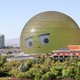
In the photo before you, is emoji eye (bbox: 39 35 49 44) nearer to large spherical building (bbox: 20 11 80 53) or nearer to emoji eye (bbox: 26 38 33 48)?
large spherical building (bbox: 20 11 80 53)

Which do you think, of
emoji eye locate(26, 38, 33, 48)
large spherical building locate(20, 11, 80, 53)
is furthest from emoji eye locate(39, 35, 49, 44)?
emoji eye locate(26, 38, 33, 48)

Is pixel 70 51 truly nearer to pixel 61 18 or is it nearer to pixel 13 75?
pixel 61 18

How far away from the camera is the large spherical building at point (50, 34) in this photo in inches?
2753

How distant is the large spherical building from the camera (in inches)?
2753

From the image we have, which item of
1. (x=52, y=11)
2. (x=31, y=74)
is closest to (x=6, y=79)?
(x=31, y=74)

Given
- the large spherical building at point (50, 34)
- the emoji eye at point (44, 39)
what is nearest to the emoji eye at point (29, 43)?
the large spherical building at point (50, 34)

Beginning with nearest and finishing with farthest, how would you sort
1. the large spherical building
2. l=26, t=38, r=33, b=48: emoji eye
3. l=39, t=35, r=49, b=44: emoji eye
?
l=39, t=35, r=49, b=44: emoji eye
the large spherical building
l=26, t=38, r=33, b=48: emoji eye

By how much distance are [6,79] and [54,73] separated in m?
4.35

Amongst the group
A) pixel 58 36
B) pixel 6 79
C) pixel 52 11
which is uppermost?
pixel 52 11

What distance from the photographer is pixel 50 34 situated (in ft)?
230

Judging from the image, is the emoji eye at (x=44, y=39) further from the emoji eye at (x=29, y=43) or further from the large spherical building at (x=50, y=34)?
the emoji eye at (x=29, y=43)

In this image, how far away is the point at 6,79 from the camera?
33125 millimetres

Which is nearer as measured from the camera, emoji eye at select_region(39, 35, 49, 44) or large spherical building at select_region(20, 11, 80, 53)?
emoji eye at select_region(39, 35, 49, 44)

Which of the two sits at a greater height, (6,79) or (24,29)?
(24,29)
